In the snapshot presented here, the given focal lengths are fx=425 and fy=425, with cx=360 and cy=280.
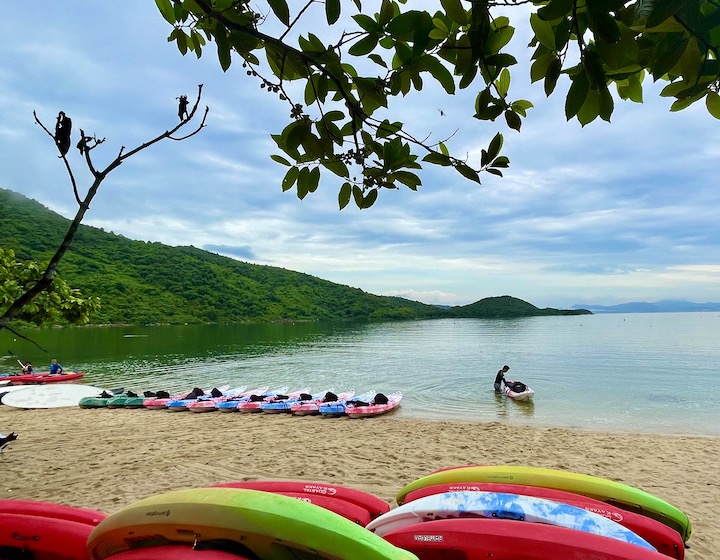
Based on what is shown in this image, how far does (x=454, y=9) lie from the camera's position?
1.19 meters

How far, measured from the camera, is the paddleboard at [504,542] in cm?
289

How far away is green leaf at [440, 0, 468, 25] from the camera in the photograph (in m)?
1.19

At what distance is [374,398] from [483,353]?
85.7ft

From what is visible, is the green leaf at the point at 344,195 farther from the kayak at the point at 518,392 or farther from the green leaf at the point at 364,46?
the kayak at the point at 518,392

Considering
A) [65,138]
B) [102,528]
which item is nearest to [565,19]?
[65,138]

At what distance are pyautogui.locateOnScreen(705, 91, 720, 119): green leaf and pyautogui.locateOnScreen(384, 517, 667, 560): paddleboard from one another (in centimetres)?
288

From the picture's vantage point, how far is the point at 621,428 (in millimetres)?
13117

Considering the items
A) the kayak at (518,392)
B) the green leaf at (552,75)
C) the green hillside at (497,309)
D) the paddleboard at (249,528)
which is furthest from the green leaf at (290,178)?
the green hillside at (497,309)

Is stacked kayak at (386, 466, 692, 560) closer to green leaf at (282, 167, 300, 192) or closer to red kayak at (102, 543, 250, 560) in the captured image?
red kayak at (102, 543, 250, 560)

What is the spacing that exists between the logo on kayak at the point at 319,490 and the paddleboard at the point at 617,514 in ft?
Result: 4.03

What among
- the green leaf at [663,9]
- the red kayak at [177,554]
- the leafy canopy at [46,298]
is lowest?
the red kayak at [177,554]

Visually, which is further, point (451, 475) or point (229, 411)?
point (229, 411)

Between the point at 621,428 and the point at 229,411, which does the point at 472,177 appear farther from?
the point at 621,428

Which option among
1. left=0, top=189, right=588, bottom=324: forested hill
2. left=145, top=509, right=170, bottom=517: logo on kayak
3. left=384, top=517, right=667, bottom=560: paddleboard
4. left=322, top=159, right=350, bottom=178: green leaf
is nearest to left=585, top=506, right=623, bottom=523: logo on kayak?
left=384, top=517, right=667, bottom=560: paddleboard
